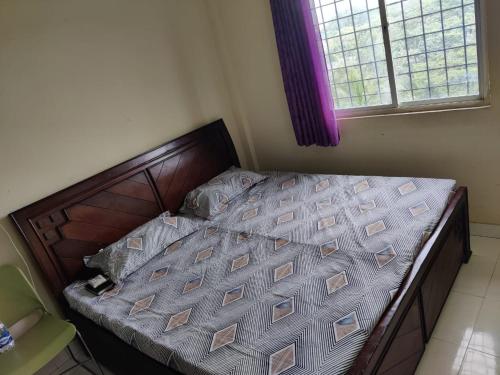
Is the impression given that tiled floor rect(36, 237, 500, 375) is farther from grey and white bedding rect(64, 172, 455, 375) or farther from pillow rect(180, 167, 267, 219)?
pillow rect(180, 167, 267, 219)

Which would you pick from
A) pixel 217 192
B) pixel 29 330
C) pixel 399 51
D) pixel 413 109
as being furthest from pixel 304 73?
pixel 29 330

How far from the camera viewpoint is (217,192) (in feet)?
9.47

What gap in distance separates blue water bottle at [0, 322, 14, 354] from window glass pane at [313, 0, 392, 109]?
8.88 ft

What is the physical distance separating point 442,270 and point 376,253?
45 cm

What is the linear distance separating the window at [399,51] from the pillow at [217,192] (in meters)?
1.01

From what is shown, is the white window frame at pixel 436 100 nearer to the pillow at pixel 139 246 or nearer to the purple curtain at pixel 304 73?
the purple curtain at pixel 304 73

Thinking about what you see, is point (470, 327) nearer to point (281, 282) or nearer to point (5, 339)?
point (281, 282)

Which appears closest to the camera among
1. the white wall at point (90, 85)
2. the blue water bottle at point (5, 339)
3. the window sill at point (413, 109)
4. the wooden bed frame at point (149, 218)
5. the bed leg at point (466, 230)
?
the wooden bed frame at point (149, 218)

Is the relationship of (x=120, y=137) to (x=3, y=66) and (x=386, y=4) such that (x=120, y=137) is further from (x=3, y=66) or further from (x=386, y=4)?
(x=386, y=4)

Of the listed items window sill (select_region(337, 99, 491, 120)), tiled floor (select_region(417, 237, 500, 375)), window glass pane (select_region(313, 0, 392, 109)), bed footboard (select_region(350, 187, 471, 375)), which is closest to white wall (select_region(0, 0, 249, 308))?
window glass pane (select_region(313, 0, 392, 109))

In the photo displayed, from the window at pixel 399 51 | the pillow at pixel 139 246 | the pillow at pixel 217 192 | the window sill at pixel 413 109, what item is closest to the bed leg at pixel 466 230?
the window sill at pixel 413 109

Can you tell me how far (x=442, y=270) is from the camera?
6.70ft

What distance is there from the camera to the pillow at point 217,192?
2822 millimetres

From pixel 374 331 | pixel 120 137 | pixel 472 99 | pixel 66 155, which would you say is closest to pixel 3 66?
pixel 66 155
